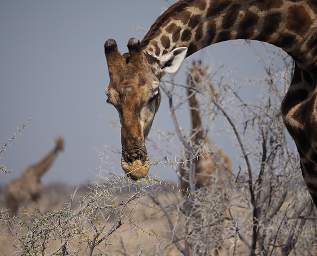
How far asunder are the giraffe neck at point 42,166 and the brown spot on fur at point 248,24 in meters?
13.5

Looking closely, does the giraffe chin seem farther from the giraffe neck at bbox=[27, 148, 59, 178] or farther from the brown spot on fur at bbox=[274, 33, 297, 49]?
the giraffe neck at bbox=[27, 148, 59, 178]

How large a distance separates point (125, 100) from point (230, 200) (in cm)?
274

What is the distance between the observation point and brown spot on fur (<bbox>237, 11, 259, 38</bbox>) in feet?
13.2

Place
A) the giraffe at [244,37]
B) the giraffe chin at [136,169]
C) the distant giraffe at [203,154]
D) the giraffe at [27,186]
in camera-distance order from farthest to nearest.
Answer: the giraffe at [27,186] < the distant giraffe at [203,154] < the giraffe at [244,37] < the giraffe chin at [136,169]

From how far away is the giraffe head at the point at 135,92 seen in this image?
11.4 ft

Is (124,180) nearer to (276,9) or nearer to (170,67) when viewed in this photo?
(170,67)

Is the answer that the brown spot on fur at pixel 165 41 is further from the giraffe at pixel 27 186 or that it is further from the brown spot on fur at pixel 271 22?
the giraffe at pixel 27 186

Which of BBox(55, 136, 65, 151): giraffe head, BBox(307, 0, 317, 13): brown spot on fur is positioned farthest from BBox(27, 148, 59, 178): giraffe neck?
BBox(307, 0, 317, 13): brown spot on fur

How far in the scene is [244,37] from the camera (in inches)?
162

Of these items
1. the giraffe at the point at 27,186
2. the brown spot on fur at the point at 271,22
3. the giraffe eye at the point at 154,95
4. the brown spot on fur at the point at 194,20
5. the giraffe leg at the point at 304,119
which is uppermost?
the brown spot on fur at the point at 194,20

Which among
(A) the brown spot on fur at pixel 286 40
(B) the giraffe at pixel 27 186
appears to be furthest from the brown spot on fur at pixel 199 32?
(B) the giraffe at pixel 27 186

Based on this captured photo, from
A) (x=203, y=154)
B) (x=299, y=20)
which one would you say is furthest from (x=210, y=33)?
(x=203, y=154)

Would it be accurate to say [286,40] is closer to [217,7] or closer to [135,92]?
[217,7]

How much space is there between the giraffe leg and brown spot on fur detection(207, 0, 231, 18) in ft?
2.29
